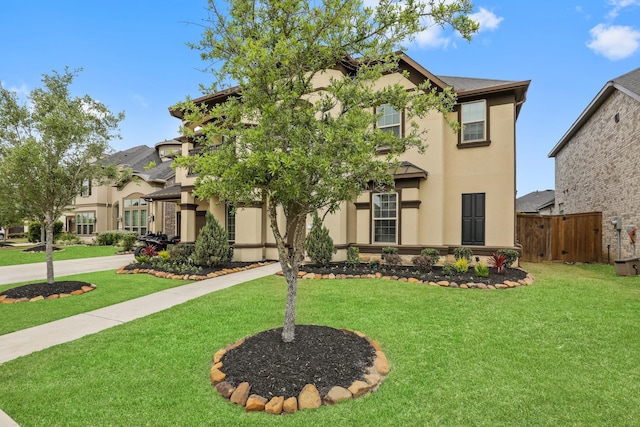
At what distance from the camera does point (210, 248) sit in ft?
37.2

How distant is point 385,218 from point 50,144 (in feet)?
33.7

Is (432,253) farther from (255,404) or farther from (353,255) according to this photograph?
(255,404)

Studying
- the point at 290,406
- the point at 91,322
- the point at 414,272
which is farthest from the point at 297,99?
the point at 414,272

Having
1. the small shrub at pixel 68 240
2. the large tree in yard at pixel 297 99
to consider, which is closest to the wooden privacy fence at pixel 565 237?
the large tree in yard at pixel 297 99

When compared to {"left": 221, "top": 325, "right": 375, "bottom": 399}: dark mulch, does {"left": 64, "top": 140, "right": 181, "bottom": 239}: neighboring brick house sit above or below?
above

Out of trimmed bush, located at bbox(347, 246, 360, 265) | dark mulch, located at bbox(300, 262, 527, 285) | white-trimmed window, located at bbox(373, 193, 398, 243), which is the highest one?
white-trimmed window, located at bbox(373, 193, 398, 243)

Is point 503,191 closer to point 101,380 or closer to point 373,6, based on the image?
point 373,6

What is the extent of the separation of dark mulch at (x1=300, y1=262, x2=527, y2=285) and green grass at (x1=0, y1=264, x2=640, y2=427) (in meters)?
1.63

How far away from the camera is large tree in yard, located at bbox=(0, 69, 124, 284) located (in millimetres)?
7852

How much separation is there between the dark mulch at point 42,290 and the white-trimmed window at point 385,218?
9.48 meters

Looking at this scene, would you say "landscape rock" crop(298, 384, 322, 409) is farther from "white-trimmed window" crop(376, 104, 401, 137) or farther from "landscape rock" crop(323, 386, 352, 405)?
"white-trimmed window" crop(376, 104, 401, 137)

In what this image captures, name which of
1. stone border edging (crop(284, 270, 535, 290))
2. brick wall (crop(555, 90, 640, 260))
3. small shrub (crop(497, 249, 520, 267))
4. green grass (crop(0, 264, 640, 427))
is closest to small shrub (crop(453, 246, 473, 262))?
small shrub (crop(497, 249, 520, 267))

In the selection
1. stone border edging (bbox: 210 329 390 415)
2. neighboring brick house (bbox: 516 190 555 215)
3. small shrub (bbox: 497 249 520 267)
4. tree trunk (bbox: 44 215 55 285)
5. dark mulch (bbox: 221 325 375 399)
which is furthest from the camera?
neighboring brick house (bbox: 516 190 555 215)

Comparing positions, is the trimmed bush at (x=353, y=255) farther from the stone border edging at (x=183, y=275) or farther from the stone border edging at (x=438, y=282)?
A: the stone border edging at (x=183, y=275)
